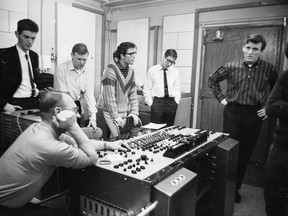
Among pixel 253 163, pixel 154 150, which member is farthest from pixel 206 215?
pixel 253 163

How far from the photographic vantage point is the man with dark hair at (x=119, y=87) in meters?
2.56

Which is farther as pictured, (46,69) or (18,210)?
(46,69)

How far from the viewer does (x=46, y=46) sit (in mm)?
4281

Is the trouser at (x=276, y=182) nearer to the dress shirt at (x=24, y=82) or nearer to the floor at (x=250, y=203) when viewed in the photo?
the floor at (x=250, y=203)

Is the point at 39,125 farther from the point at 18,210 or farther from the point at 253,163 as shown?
the point at 253,163

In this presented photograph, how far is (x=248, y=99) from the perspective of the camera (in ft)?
8.54

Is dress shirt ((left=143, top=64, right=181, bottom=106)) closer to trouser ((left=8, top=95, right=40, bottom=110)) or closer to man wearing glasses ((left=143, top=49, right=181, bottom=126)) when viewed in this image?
man wearing glasses ((left=143, top=49, right=181, bottom=126))

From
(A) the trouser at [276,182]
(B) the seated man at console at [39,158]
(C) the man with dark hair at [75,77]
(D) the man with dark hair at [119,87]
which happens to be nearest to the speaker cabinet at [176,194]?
(B) the seated man at console at [39,158]

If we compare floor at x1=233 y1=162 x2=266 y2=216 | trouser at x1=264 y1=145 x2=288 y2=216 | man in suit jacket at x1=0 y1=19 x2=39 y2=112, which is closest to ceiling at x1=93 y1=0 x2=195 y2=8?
man in suit jacket at x1=0 y1=19 x2=39 y2=112

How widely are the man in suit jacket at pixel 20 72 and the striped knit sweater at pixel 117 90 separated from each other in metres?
0.84

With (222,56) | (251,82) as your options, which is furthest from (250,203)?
(222,56)

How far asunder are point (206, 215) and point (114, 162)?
Result: 107 centimetres

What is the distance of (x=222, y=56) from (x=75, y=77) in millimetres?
2287

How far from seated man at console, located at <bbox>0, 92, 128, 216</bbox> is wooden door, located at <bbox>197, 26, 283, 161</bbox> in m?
3.04
